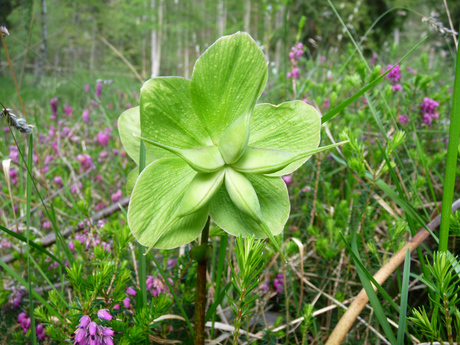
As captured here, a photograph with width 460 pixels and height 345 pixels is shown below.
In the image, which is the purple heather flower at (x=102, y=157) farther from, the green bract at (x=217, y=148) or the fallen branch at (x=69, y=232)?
the green bract at (x=217, y=148)

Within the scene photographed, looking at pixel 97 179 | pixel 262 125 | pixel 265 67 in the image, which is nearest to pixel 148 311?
pixel 262 125

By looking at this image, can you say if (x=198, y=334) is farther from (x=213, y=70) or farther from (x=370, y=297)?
(x=213, y=70)

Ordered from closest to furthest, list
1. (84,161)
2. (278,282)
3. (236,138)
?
1. (236,138)
2. (278,282)
3. (84,161)

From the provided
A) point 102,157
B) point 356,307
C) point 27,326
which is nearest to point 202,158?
point 356,307

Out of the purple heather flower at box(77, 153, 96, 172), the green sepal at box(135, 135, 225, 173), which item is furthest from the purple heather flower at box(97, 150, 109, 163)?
the green sepal at box(135, 135, 225, 173)

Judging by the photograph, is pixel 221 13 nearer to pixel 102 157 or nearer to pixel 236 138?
pixel 102 157

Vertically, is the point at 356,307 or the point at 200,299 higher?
the point at 200,299

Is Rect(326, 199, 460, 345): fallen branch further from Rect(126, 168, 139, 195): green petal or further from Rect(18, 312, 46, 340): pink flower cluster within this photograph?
Rect(18, 312, 46, 340): pink flower cluster
